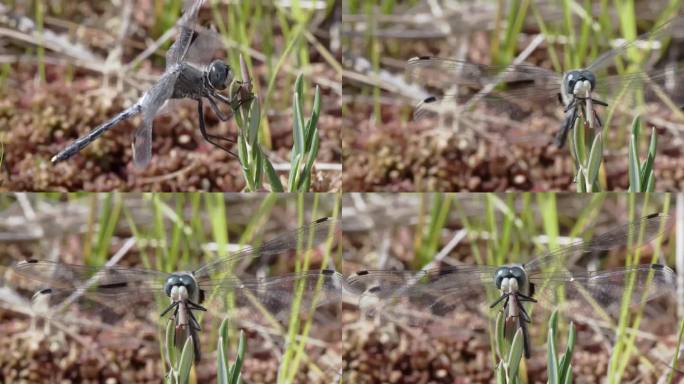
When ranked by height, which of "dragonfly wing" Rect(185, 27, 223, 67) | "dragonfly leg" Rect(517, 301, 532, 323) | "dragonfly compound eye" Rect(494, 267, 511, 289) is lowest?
"dragonfly leg" Rect(517, 301, 532, 323)

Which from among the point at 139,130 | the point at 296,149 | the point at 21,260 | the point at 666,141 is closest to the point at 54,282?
the point at 21,260

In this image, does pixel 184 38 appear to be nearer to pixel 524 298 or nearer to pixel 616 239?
pixel 524 298

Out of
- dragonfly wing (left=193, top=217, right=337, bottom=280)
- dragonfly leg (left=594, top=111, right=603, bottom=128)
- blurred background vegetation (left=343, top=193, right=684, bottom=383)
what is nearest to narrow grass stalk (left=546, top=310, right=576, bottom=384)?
blurred background vegetation (left=343, top=193, right=684, bottom=383)

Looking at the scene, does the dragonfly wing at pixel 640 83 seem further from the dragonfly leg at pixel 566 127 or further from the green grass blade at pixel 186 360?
the green grass blade at pixel 186 360

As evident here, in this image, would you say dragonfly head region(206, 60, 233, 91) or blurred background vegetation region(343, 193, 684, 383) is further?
blurred background vegetation region(343, 193, 684, 383)

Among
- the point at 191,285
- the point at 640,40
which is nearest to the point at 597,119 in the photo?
the point at 640,40

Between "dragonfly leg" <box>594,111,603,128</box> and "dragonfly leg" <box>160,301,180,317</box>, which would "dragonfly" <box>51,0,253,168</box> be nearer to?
"dragonfly leg" <box>160,301,180,317</box>

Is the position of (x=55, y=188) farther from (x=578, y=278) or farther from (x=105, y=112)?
(x=578, y=278)
